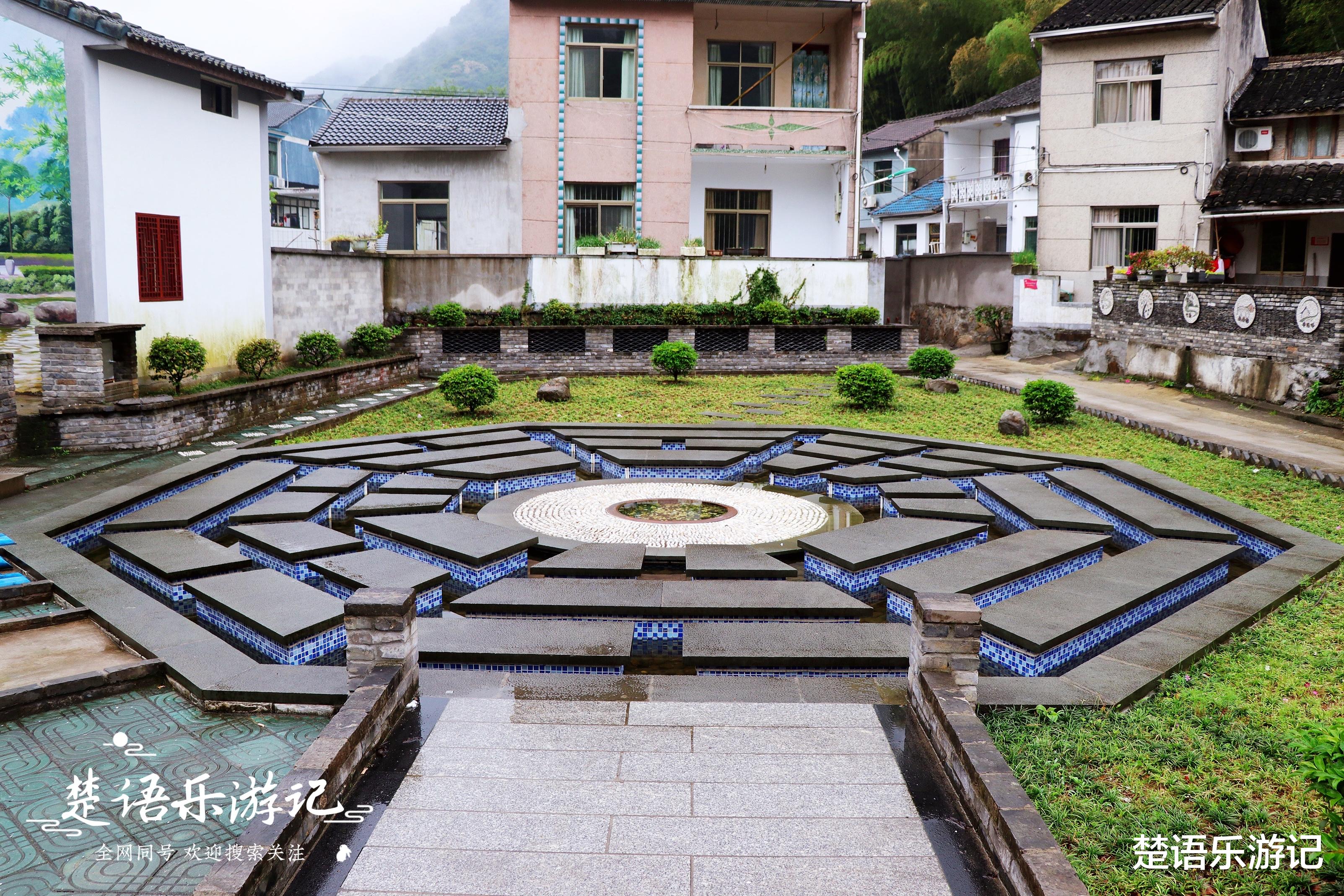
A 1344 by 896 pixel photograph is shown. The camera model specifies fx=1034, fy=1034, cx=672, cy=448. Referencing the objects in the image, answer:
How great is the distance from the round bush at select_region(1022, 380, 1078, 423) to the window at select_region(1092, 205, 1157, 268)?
937 centimetres

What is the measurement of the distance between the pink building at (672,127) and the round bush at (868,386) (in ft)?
24.2

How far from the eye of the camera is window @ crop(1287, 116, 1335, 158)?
20.7 m

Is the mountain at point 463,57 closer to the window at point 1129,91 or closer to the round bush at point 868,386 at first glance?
the window at point 1129,91

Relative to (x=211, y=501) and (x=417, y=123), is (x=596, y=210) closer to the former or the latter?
(x=417, y=123)

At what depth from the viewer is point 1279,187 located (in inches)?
806

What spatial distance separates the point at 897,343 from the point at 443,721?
17.3m

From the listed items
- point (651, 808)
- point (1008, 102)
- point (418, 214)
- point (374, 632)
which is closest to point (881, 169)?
point (1008, 102)

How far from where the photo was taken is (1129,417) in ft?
47.8

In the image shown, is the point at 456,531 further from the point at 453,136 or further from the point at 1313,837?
the point at 453,136

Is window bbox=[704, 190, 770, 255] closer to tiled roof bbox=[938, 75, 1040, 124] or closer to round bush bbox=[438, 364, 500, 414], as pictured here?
tiled roof bbox=[938, 75, 1040, 124]

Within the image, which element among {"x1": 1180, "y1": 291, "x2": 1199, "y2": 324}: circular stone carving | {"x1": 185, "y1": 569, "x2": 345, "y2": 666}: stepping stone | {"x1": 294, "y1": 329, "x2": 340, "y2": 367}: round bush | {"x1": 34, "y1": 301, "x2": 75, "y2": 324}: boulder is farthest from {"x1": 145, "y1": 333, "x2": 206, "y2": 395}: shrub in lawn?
{"x1": 1180, "y1": 291, "x2": 1199, "y2": 324}: circular stone carving

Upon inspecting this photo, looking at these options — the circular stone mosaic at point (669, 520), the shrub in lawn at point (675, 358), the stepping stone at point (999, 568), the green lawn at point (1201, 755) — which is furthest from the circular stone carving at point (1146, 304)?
the stepping stone at point (999, 568)

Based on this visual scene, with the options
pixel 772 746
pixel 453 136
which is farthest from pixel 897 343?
pixel 772 746

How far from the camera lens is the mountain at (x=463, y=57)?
9350cm
